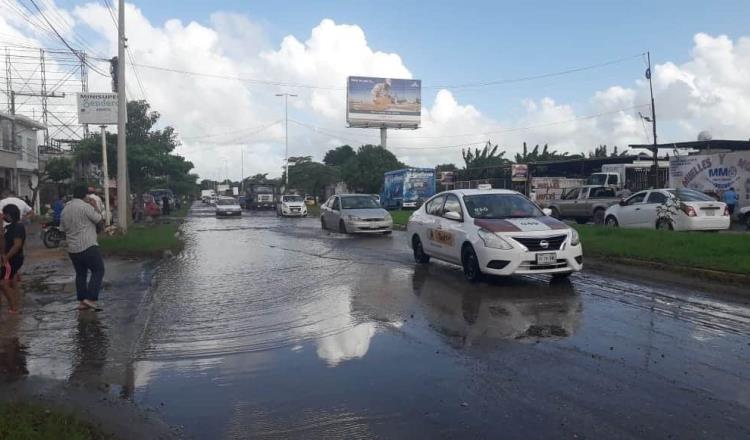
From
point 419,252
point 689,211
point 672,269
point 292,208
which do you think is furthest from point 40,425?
point 292,208

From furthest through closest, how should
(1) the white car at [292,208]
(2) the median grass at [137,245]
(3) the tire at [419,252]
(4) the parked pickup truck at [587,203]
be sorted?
(1) the white car at [292,208] < (4) the parked pickup truck at [587,203] < (2) the median grass at [137,245] < (3) the tire at [419,252]

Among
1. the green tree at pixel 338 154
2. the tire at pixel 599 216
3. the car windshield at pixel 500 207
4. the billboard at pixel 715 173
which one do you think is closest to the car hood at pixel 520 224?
the car windshield at pixel 500 207

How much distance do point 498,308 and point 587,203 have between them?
19399 mm

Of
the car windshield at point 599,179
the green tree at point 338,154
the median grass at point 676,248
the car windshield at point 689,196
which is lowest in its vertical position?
the median grass at point 676,248

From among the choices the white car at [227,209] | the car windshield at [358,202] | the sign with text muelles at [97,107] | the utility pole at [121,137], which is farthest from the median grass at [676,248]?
the white car at [227,209]

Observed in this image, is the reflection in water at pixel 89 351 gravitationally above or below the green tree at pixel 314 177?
below

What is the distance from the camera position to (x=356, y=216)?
22.8 m

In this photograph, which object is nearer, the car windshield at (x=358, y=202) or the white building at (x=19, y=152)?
the car windshield at (x=358, y=202)

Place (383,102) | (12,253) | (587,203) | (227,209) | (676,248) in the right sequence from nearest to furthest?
1. (12,253)
2. (676,248)
3. (587,203)
4. (227,209)
5. (383,102)

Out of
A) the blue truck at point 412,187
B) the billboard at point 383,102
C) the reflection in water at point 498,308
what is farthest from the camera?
the billboard at point 383,102

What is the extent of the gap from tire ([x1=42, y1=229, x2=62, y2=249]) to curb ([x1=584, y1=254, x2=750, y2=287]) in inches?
582

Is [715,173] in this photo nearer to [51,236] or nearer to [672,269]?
[672,269]

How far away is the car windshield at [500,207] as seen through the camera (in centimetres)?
1112

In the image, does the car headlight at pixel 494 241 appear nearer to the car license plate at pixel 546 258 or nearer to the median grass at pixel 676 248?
the car license plate at pixel 546 258
